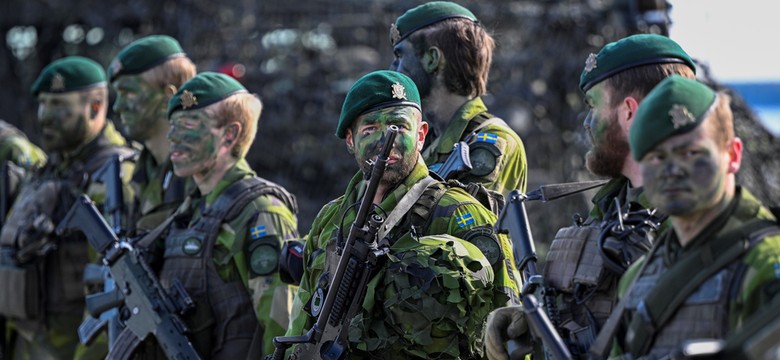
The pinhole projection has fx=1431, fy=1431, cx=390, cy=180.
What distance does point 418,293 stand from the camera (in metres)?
5.36

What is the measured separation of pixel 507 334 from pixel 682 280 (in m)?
1.01

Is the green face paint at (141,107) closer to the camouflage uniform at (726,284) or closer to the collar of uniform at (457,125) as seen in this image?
the collar of uniform at (457,125)

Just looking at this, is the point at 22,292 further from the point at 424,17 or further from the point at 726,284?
the point at 726,284

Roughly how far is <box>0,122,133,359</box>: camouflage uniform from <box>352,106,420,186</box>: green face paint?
3.90 metres

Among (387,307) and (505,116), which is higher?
(387,307)

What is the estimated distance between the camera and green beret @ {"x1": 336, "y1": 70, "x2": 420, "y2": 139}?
5.80 meters

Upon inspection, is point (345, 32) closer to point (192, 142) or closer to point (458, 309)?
point (192, 142)

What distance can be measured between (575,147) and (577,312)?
9.68m

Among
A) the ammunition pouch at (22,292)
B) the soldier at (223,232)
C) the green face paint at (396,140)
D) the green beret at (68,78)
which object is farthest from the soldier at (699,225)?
the green beret at (68,78)

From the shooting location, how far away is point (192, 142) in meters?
7.33

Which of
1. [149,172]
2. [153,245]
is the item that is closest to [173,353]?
[153,245]

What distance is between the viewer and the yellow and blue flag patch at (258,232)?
7.06 m

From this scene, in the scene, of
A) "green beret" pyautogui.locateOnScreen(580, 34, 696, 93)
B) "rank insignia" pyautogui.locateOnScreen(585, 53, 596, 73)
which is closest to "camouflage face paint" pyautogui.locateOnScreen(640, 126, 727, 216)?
"green beret" pyautogui.locateOnScreen(580, 34, 696, 93)

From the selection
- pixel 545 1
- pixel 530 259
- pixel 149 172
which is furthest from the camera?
pixel 545 1
